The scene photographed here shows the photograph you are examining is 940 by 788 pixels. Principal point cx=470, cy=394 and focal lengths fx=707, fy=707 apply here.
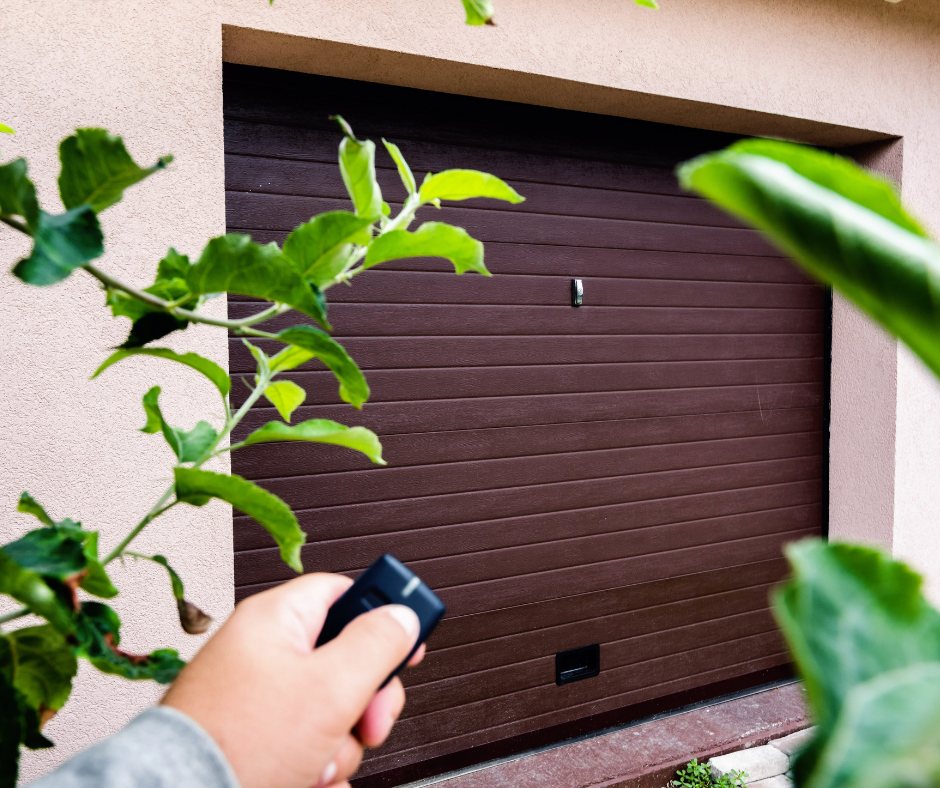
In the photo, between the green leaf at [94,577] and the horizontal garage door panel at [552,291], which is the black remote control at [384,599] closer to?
the green leaf at [94,577]

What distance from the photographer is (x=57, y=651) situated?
2.26ft

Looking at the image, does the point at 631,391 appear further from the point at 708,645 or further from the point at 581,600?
the point at 708,645

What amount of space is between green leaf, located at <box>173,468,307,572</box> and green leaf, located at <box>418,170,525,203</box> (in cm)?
44

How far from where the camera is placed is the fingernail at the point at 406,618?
0.71 m

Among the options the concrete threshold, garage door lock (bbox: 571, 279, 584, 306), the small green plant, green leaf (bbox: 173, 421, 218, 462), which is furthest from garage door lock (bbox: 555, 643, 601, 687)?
green leaf (bbox: 173, 421, 218, 462)

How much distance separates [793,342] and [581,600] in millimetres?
1916

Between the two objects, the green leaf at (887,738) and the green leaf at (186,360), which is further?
the green leaf at (186,360)

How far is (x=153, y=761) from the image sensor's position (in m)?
0.50

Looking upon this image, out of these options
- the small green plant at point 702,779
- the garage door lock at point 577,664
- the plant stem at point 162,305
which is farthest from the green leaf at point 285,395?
the small green plant at point 702,779

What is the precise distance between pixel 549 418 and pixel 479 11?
2.65 m

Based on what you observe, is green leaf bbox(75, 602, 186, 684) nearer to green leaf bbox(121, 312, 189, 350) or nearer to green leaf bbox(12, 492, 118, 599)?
green leaf bbox(12, 492, 118, 599)

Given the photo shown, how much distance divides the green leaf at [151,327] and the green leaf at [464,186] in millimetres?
360

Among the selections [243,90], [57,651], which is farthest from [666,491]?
[57,651]

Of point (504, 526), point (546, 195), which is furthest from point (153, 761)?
point (546, 195)
